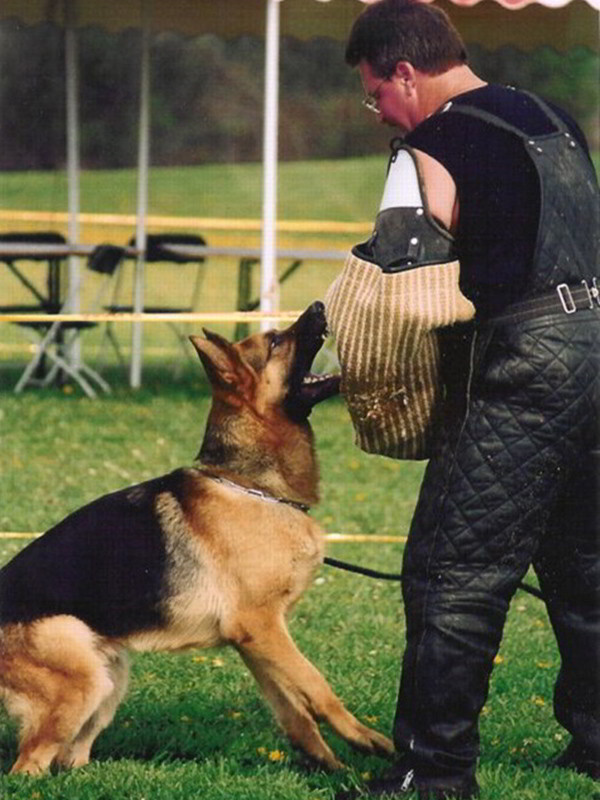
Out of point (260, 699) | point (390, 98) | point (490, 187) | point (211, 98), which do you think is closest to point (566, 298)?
point (490, 187)

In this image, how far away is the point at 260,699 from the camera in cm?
528

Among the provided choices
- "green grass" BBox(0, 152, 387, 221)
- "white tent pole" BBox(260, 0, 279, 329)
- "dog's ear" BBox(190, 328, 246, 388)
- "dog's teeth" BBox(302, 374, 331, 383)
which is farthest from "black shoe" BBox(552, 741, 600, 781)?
"green grass" BBox(0, 152, 387, 221)

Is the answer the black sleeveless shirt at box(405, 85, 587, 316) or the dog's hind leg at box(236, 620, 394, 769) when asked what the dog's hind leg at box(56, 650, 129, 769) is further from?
the black sleeveless shirt at box(405, 85, 587, 316)

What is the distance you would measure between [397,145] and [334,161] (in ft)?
90.4

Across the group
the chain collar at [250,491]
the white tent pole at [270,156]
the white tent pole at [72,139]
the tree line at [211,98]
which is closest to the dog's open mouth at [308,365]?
the chain collar at [250,491]

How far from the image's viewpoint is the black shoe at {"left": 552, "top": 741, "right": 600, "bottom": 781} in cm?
438

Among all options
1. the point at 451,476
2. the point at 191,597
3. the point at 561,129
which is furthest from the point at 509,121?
the point at 191,597

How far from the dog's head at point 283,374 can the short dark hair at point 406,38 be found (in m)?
1.06

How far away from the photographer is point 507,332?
3891mm

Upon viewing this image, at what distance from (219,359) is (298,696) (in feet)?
3.52

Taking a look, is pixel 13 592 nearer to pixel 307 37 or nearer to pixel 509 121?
pixel 509 121

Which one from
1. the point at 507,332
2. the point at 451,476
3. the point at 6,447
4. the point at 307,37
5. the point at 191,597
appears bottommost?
the point at 6,447

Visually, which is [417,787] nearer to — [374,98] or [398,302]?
[398,302]

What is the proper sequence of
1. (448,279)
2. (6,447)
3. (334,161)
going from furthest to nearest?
(334,161), (6,447), (448,279)
